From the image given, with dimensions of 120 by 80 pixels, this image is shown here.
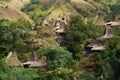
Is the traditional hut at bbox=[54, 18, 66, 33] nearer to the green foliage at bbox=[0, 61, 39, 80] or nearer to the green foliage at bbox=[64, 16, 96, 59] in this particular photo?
the green foliage at bbox=[64, 16, 96, 59]

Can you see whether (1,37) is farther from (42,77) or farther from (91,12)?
(91,12)

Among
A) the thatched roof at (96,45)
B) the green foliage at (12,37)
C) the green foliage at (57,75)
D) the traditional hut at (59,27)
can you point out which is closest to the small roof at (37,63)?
the thatched roof at (96,45)

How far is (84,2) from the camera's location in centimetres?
11050

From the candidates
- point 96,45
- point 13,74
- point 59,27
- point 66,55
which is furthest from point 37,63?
point 59,27

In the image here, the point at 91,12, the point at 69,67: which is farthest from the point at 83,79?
the point at 91,12

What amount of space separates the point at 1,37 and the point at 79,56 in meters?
11.9

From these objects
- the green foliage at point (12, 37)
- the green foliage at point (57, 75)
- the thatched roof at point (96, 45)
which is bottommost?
the green foliage at point (57, 75)

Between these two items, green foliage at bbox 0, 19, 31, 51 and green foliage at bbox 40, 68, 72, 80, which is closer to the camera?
green foliage at bbox 40, 68, 72, 80

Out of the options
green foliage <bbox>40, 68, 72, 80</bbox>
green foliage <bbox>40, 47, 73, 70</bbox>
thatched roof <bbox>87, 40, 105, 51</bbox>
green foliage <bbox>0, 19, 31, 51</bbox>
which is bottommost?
green foliage <bbox>40, 68, 72, 80</bbox>

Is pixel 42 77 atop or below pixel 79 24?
below

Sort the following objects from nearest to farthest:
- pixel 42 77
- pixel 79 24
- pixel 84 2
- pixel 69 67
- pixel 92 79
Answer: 1. pixel 92 79
2. pixel 42 77
3. pixel 69 67
4. pixel 79 24
5. pixel 84 2

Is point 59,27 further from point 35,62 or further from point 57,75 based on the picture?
point 57,75

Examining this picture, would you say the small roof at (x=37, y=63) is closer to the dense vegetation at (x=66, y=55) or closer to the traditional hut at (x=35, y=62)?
the traditional hut at (x=35, y=62)

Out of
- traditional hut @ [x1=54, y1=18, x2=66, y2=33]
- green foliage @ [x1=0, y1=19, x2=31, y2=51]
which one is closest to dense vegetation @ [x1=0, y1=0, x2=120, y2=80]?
green foliage @ [x1=0, y1=19, x2=31, y2=51]
